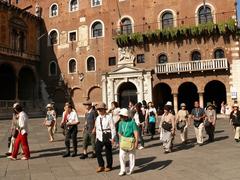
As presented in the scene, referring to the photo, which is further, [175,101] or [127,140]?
[175,101]

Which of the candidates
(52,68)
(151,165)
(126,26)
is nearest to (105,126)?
(151,165)

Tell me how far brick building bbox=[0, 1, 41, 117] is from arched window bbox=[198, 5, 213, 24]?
17181mm

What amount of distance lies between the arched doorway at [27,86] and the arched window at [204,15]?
17.8 metres

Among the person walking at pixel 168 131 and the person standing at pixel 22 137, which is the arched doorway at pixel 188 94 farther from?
the person standing at pixel 22 137

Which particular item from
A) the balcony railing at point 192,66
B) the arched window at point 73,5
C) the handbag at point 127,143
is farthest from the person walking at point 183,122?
the arched window at point 73,5

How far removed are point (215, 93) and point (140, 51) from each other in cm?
774

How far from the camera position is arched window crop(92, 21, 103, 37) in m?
31.5

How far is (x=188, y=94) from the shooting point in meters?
29.5

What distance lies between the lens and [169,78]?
27.5m

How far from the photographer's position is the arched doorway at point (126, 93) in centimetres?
2957

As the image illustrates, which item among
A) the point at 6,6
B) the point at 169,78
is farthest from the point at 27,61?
the point at 169,78

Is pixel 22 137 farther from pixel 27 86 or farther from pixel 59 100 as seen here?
pixel 27 86

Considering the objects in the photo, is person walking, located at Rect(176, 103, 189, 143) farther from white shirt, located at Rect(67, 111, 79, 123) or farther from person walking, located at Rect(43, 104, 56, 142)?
person walking, located at Rect(43, 104, 56, 142)

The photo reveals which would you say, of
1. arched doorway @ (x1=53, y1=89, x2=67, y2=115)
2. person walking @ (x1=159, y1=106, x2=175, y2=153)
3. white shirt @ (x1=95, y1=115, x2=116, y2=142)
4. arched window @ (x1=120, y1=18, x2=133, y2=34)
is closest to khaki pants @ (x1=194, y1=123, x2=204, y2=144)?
person walking @ (x1=159, y1=106, x2=175, y2=153)
